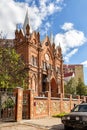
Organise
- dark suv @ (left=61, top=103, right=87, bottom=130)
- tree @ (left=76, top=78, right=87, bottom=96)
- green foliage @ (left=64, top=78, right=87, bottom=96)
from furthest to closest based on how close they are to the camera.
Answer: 1. tree @ (left=76, top=78, right=87, bottom=96)
2. green foliage @ (left=64, top=78, right=87, bottom=96)
3. dark suv @ (left=61, top=103, right=87, bottom=130)

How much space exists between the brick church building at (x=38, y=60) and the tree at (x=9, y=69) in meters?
8.13

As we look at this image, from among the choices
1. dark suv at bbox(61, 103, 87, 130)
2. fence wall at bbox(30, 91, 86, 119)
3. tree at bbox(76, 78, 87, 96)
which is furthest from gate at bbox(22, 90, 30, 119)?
tree at bbox(76, 78, 87, 96)

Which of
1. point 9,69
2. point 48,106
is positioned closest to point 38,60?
point 9,69

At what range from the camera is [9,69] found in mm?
27703

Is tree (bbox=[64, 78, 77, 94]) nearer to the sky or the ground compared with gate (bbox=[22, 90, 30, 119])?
nearer to the sky

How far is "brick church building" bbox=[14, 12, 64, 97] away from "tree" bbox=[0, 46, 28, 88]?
813 cm

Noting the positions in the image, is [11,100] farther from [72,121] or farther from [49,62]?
[49,62]

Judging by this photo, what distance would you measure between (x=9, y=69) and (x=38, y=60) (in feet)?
48.0

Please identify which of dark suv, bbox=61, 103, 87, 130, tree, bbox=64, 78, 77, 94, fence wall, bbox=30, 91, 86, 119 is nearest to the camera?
dark suv, bbox=61, 103, 87, 130

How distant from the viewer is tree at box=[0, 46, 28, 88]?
26.0 metres

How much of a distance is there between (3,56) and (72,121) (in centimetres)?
1605

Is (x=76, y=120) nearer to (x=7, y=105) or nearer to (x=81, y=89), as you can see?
(x=7, y=105)

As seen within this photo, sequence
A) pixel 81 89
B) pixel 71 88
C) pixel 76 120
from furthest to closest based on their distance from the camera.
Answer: pixel 81 89
pixel 71 88
pixel 76 120

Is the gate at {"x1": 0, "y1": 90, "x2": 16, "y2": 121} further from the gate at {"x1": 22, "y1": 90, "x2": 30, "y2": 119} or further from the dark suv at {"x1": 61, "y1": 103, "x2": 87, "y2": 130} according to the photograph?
the dark suv at {"x1": 61, "y1": 103, "x2": 87, "y2": 130}
